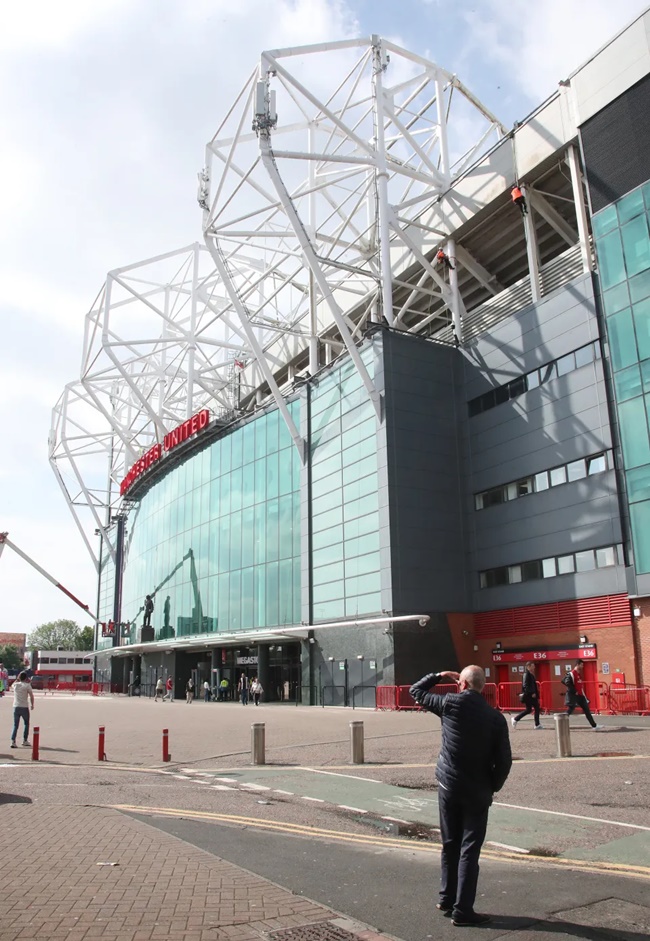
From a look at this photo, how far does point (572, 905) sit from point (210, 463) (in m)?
44.6

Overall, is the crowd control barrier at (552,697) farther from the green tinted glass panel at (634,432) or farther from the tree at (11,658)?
the tree at (11,658)

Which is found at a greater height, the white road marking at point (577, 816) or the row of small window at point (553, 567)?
the row of small window at point (553, 567)

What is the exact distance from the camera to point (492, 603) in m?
31.9

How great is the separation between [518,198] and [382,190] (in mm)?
5947

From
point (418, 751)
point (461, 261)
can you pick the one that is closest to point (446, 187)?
point (461, 261)

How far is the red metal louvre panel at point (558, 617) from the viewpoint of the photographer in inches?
1033

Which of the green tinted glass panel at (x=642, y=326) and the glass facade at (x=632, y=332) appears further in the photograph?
the green tinted glass panel at (x=642, y=326)

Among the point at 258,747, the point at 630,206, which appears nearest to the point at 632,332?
the point at 630,206

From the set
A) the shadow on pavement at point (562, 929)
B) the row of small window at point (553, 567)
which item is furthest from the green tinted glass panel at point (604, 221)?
the shadow on pavement at point (562, 929)

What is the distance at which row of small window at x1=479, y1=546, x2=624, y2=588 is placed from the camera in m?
27.0

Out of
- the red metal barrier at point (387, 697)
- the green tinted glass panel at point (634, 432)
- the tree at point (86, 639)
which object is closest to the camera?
the green tinted glass panel at point (634, 432)

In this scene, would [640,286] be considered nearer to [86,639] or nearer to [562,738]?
[562,738]

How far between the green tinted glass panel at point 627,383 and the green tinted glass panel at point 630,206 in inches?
213

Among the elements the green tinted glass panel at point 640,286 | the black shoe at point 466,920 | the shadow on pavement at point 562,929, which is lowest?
the shadow on pavement at point 562,929
